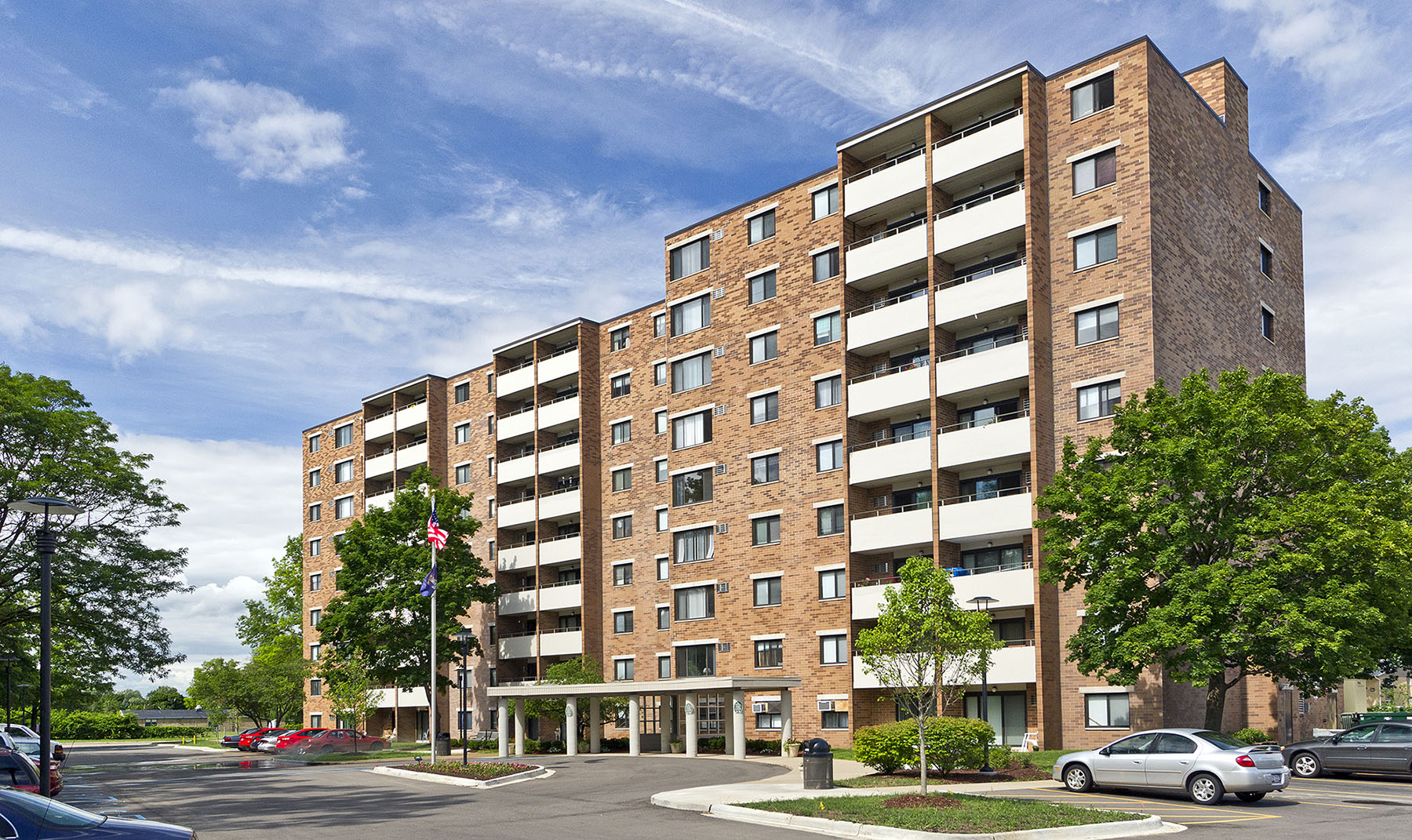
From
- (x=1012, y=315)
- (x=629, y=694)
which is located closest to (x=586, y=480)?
(x=629, y=694)

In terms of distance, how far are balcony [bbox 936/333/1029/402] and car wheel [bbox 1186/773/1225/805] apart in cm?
1974

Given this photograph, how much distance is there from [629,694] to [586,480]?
18.6 m

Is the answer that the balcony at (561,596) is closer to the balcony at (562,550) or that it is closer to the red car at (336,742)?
the balcony at (562,550)

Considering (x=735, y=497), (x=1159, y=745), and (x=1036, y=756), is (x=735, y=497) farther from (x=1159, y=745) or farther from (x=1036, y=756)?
(x=1159, y=745)

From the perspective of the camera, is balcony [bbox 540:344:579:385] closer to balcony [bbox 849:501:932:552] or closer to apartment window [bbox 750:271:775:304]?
→ apartment window [bbox 750:271:775:304]

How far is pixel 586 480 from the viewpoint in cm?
6272

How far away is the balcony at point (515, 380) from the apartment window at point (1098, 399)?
35351mm

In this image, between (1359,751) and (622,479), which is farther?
(622,479)

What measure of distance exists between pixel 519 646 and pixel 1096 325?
37820mm

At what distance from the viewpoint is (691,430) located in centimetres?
5575

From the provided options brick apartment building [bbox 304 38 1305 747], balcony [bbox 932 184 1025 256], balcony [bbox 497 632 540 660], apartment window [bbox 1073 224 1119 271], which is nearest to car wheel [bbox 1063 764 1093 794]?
brick apartment building [bbox 304 38 1305 747]

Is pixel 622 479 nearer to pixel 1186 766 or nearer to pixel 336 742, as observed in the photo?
pixel 336 742

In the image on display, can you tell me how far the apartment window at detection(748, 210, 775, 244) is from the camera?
53.2m

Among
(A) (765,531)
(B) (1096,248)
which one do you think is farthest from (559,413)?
(B) (1096,248)
